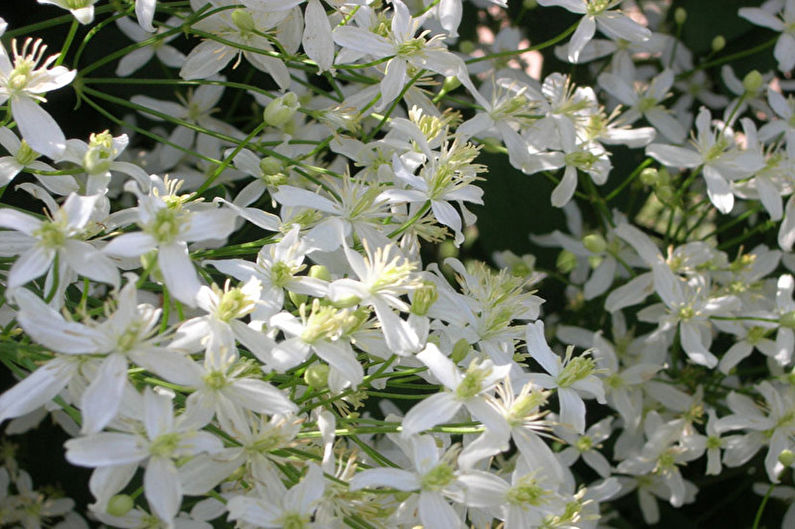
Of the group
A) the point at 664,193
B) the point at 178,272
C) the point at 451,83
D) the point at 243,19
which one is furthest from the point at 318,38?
the point at 664,193

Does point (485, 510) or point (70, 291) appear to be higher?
point (70, 291)

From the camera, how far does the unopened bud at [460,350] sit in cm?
74

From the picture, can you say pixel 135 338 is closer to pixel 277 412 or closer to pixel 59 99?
pixel 277 412

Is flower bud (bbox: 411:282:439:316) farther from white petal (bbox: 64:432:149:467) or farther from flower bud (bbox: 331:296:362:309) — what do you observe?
white petal (bbox: 64:432:149:467)

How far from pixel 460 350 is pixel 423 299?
51 mm

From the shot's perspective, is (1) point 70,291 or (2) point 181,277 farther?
(1) point 70,291

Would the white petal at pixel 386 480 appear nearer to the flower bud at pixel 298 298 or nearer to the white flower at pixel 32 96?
the flower bud at pixel 298 298

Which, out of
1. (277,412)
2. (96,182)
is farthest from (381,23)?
(277,412)

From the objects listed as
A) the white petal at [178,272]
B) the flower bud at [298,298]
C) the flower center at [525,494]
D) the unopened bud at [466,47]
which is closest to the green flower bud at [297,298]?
the flower bud at [298,298]

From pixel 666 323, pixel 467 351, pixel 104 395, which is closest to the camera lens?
pixel 104 395

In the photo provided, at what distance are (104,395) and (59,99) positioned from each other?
656 mm

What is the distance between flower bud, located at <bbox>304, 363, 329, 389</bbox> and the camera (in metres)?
0.69

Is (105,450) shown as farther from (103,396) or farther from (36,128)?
(36,128)

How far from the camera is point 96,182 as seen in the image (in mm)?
769
